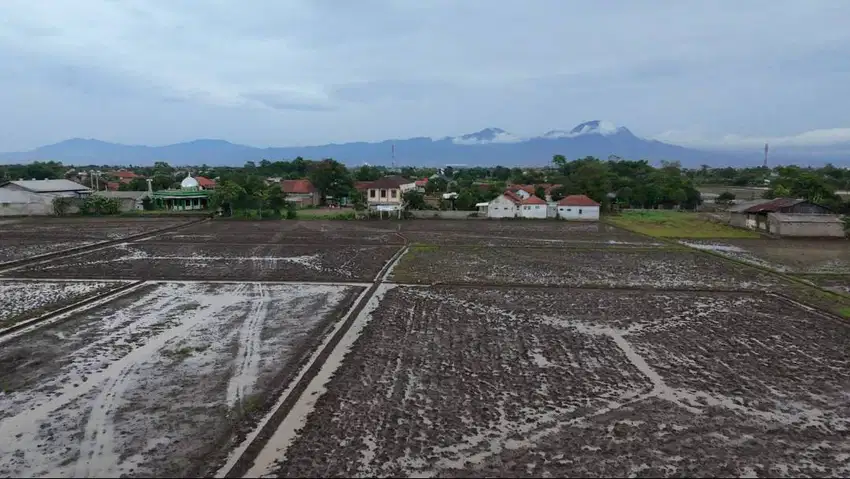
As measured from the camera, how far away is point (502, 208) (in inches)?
1559

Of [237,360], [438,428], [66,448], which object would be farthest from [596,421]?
[66,448]

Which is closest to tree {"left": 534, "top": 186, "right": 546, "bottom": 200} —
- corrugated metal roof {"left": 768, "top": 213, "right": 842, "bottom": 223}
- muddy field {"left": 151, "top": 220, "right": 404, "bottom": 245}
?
muddy field {"left": 151, "top": 220, "right": 404, "bottom": 245}

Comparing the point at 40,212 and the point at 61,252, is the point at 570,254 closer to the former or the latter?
the point at 61,252

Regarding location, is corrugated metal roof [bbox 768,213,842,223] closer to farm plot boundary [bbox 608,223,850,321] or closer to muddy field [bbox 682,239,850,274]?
muddy field [bbox 682,239,850,274]

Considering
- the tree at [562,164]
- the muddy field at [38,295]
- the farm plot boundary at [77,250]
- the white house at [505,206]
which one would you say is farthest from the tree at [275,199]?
the tree at [562,164]

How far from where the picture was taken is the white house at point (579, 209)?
38906mm

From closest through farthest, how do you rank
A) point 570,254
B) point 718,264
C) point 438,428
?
point 438,428 < point 718,264 < point 570,254

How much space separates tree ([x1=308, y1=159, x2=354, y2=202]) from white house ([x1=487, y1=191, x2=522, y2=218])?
16.2 metres

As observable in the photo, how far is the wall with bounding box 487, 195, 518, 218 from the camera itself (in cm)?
3928

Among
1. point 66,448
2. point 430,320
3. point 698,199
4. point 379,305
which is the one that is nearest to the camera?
point 66,448

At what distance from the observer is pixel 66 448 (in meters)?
6.96

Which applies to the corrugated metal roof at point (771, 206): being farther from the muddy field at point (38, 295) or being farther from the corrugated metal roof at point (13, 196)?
the corrugated metal roof at point (13, 196)

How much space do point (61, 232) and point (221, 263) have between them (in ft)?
48.5

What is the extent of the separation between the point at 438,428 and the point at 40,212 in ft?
137
